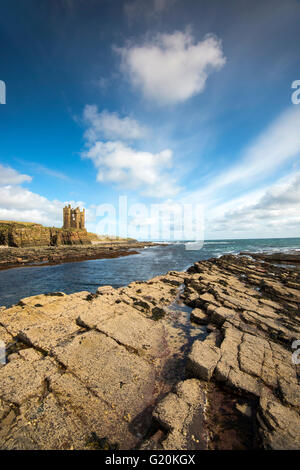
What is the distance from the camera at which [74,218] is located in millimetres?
107188

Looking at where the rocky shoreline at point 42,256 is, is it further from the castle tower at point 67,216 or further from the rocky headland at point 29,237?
the castle tower at point 67,216

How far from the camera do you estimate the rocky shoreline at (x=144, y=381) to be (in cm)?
286

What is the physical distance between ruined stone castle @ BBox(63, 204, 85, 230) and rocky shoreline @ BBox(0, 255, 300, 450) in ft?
351

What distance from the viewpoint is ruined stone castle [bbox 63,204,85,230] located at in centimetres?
10612

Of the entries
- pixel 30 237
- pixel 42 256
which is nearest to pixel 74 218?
pixel 30 237

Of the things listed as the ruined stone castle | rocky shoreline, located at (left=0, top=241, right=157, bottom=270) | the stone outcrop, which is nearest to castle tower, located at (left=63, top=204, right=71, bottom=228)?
the ruined stone castle

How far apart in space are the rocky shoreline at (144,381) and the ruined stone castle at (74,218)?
106978 millimetres

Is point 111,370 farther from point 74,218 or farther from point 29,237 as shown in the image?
point 74,218

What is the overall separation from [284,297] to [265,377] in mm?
8487

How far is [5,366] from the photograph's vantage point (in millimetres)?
4180

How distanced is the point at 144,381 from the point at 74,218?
11458cm

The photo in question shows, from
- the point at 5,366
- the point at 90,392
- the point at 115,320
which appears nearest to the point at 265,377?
the point at 90,392

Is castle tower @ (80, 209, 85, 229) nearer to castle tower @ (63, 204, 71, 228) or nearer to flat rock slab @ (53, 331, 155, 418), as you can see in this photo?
castle tower @ (63, 204, 71, 228)
